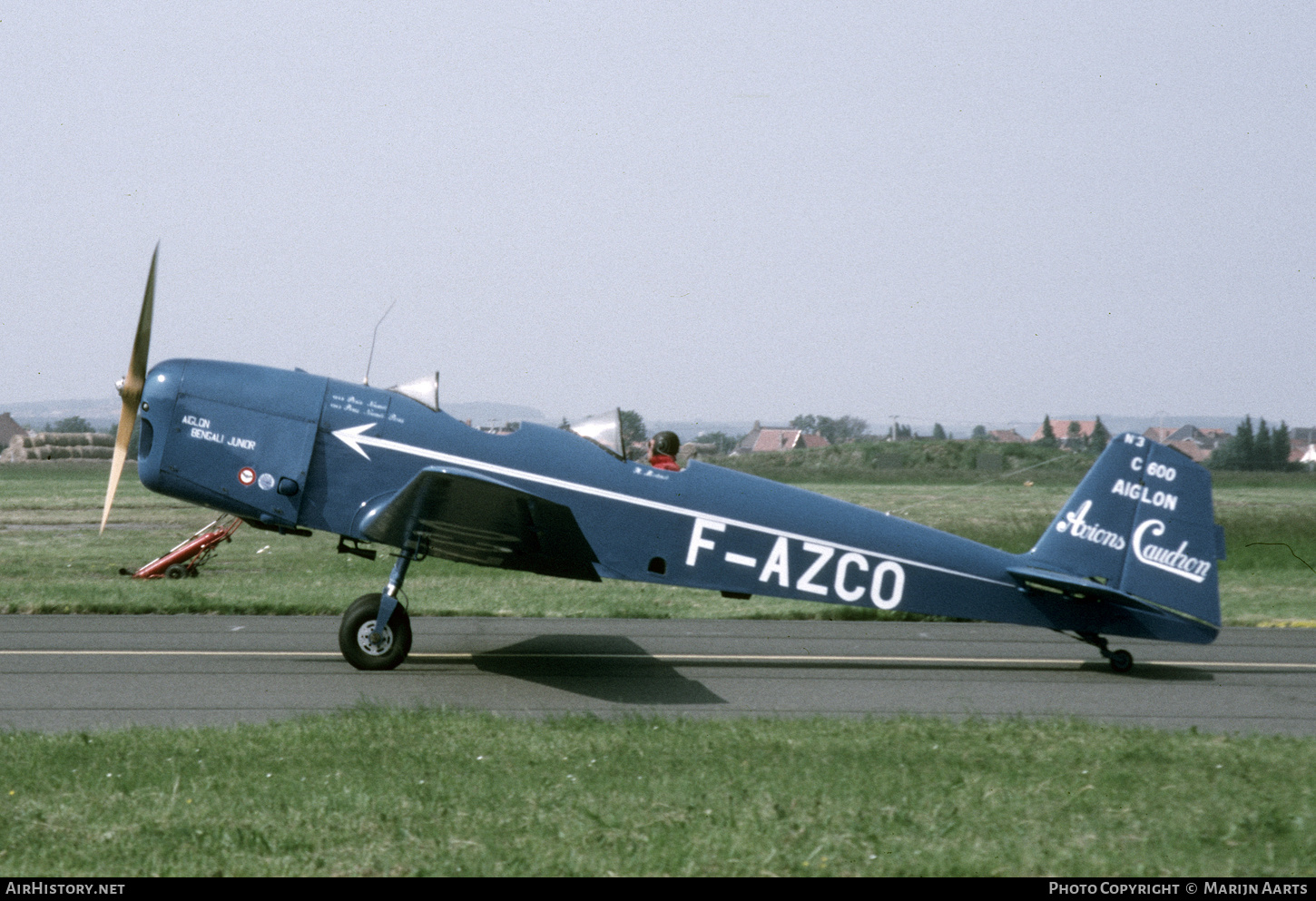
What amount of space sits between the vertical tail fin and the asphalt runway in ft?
2.42

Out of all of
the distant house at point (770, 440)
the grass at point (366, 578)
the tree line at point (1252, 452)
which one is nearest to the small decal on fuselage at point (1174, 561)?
the grass at point (366, 578)

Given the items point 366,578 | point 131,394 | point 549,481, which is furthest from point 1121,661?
point 366,578

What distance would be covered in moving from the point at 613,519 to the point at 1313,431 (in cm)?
5046

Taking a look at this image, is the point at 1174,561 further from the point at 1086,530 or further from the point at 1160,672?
the point at 1160,672

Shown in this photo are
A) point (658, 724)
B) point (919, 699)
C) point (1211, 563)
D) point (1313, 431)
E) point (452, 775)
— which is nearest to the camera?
point (452, 775)

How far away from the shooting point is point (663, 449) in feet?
31.2

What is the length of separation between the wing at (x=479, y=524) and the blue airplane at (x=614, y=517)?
0.03 metres

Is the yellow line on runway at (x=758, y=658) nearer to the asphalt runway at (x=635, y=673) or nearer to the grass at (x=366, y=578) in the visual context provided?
the asphalt runway at (x=635, y=673)

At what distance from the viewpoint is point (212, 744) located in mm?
5984

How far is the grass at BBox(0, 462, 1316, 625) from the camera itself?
12.3 metres

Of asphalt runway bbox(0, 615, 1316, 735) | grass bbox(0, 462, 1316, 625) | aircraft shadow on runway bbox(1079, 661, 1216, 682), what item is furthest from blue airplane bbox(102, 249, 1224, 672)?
grass bbox(0, 462, 1316, 625)

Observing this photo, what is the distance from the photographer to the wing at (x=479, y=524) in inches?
307
